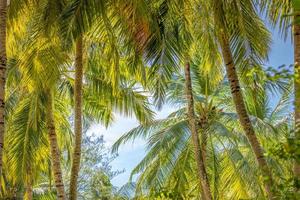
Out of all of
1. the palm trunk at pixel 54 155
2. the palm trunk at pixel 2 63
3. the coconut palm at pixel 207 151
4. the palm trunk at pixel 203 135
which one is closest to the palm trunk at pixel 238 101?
the palm trunk at pixel 2 63

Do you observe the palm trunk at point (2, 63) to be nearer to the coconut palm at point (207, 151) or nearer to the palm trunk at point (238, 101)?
the palm trunk at point (238, 101)

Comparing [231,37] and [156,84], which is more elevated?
[231,37]

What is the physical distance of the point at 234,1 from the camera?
24.6ft

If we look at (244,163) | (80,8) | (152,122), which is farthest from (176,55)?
(152,122)

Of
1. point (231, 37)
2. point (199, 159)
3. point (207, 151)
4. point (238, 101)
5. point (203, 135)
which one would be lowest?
point (199, 159)

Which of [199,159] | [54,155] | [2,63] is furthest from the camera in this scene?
[199,159]

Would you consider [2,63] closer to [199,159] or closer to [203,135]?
[199,159]

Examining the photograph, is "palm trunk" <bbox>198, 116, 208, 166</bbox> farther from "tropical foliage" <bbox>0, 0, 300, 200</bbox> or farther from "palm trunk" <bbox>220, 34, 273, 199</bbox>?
"palm trunk" <bbox>220, 34, 273, 199</bbox>

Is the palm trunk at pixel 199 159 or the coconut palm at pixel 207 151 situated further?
the coconut palm at pixel 207 151

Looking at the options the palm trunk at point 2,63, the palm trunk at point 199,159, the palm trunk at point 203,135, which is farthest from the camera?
the palm trunk at point 203,135

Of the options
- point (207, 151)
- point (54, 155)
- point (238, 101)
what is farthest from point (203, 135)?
point (238, 101)

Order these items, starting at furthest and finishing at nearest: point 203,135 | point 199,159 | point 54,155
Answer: point 203,135
point 199,159
point 54,155

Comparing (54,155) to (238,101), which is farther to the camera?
(54,155)

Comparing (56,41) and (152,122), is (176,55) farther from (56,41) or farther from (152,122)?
(152,122)
